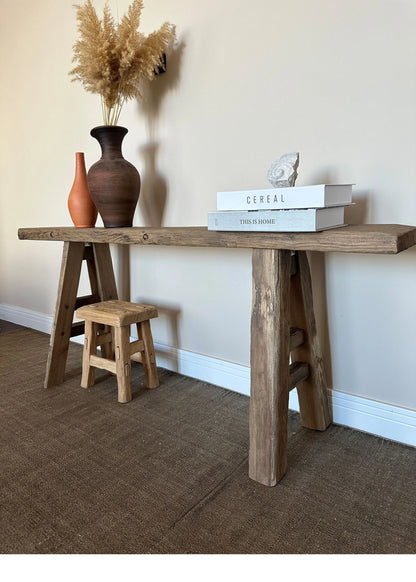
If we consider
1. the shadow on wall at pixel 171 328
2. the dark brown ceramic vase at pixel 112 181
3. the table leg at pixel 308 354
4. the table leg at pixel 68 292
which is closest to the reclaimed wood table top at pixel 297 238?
the dark brown ceramic vase at pixel 112 181

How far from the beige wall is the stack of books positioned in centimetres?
30

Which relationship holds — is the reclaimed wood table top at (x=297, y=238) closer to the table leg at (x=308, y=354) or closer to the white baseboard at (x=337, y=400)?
the table leg at (x=308, y=354)

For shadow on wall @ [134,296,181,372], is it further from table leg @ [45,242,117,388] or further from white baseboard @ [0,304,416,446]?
table leg @ [45,242,117,388]

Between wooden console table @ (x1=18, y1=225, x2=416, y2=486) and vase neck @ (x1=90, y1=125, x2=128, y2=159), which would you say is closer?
wooden console table @ (x1=18, y1=225, x2=416, y2=486)

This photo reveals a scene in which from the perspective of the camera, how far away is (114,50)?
1570 millimetres

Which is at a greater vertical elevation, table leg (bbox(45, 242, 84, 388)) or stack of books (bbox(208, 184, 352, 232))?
stack of books (bbox(208, 184, 352, 232))

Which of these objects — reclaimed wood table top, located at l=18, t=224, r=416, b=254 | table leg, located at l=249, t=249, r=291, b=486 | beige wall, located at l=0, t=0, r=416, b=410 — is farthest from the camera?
beige wall, located at l=0, t=0, r=416, b=410

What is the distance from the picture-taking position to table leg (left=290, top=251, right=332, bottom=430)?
1.36 metres

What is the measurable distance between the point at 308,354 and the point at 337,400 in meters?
0.25

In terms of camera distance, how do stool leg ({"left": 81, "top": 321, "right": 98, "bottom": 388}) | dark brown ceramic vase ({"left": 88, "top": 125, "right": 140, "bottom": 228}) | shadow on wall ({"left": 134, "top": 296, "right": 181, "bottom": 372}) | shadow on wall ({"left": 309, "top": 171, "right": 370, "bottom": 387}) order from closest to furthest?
shadow on wall ({"left": 309, "top": 171, "right": 370, "bottom": 387}) < dark brown ceramic vase ({"left": 88, "top": 125, "right": 140, "bottom": 228}) < stool leg ({"left": 81, "top": 321, "right": 98, "bottom": 388}) < shadow on wall ({"left": 134, "top": 296, "right": 181, "bottom": 372})

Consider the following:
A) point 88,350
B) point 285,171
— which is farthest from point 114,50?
point 88,350

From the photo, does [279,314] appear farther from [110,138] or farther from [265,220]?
[110,138]

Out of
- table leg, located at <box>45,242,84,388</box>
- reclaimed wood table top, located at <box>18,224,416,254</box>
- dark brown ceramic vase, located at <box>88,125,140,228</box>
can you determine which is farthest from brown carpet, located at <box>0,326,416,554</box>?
dark brown ceramic vase, located at <box>88,125,140,228</box>
